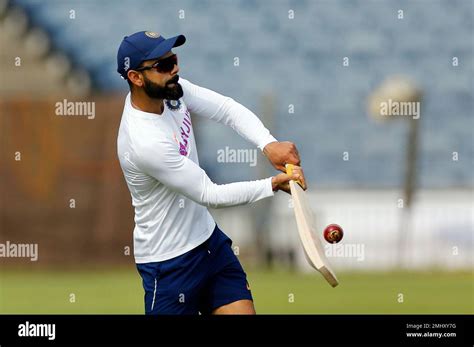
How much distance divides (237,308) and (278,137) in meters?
9.40

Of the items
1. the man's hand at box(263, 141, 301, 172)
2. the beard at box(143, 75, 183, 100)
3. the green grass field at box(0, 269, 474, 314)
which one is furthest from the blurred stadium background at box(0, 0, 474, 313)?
the beard at box(143, 75, 183, 100)

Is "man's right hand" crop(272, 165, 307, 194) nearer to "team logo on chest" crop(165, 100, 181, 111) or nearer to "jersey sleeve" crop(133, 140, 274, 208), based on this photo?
"jersey sleeve" crop(133, 140, 274, 208)

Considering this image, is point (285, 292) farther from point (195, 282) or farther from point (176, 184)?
point (176, 184)

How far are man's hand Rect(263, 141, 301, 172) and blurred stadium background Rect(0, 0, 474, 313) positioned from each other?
5.47 metres

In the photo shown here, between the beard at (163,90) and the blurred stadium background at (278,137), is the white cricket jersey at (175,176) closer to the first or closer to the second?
the beard at (163,90)

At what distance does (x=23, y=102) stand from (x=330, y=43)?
A: 525 centimetres

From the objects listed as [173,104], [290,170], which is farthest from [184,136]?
[290,170]

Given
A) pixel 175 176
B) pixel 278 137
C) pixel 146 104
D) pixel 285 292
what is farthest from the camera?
pixel 278 137

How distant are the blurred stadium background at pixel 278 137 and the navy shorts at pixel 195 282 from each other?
5108 mm

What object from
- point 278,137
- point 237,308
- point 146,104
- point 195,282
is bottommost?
point 237,308

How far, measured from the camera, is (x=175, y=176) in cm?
480

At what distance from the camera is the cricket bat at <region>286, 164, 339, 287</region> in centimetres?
471

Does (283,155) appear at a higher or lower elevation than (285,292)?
higher
